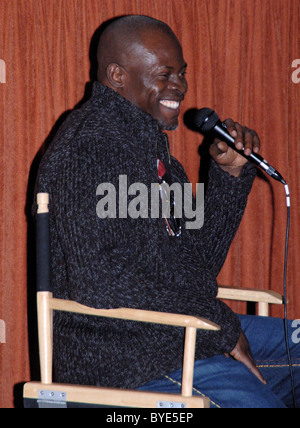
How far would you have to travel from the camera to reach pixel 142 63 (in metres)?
1.52

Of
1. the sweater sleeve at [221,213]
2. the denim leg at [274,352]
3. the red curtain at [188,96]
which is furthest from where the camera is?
the red curtain at [188,96]

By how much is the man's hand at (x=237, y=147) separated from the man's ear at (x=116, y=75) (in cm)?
33

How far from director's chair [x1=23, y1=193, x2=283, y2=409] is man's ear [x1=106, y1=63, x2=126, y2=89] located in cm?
45

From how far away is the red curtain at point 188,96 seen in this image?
6.50 ft

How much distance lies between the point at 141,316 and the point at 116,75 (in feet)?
2.36

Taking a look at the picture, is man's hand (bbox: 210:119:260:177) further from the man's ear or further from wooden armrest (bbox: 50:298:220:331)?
wooden armrest (bbox: 50:298:220:331)

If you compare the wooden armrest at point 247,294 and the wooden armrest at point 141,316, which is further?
the wooden armrest at point 247,294

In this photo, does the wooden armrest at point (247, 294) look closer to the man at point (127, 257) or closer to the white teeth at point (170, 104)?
the man at point (127, 257)

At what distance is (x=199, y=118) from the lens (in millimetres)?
1476

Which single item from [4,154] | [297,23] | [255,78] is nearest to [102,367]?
[4,154]

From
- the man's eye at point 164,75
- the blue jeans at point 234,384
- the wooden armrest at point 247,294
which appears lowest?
the blue jeans at point 234,384

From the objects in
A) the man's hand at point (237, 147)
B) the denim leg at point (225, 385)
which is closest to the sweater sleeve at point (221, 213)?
the man's hand at point (237, 147)

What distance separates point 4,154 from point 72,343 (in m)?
0.95

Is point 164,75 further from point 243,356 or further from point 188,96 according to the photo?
point 243,356
